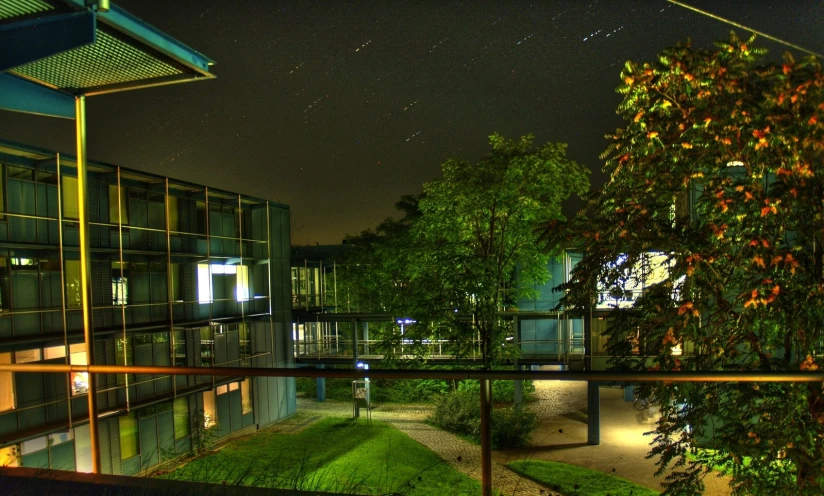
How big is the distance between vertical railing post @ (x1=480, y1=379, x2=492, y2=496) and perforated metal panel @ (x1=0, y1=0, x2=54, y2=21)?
10.2ft

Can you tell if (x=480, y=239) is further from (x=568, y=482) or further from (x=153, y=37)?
(x=153, y=37)

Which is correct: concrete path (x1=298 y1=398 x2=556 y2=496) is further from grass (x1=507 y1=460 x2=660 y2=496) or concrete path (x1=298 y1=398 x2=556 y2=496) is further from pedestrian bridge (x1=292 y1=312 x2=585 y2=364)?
pedestrian bridge (x1=292 y1=312 x2=585 y2=364)

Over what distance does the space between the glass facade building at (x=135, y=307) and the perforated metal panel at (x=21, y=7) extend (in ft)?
26.3

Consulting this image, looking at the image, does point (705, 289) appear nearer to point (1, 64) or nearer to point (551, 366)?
point (1, 64)

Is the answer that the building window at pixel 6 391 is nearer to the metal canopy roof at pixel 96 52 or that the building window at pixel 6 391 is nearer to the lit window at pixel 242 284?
the lit window at pixel 242 284

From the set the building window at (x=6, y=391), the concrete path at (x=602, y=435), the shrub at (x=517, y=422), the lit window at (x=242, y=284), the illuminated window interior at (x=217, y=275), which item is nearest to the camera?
the concrete path at (x=602, y=435)

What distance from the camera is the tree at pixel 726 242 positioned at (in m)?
6.84

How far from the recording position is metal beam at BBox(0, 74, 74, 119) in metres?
4.43

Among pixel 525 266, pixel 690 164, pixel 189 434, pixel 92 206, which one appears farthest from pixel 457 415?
pixel 690 164

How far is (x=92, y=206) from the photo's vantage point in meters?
17.5

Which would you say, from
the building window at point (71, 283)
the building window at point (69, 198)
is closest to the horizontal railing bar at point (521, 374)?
the building window at point (71, 283)

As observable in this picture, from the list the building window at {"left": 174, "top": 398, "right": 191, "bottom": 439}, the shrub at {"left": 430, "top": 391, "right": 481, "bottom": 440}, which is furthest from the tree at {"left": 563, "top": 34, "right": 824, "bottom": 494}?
the building window at {"left": 174, "top": 398, "right": 191, "bottom": 439}

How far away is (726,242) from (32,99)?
702 cm

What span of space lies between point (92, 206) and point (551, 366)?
16224mm
